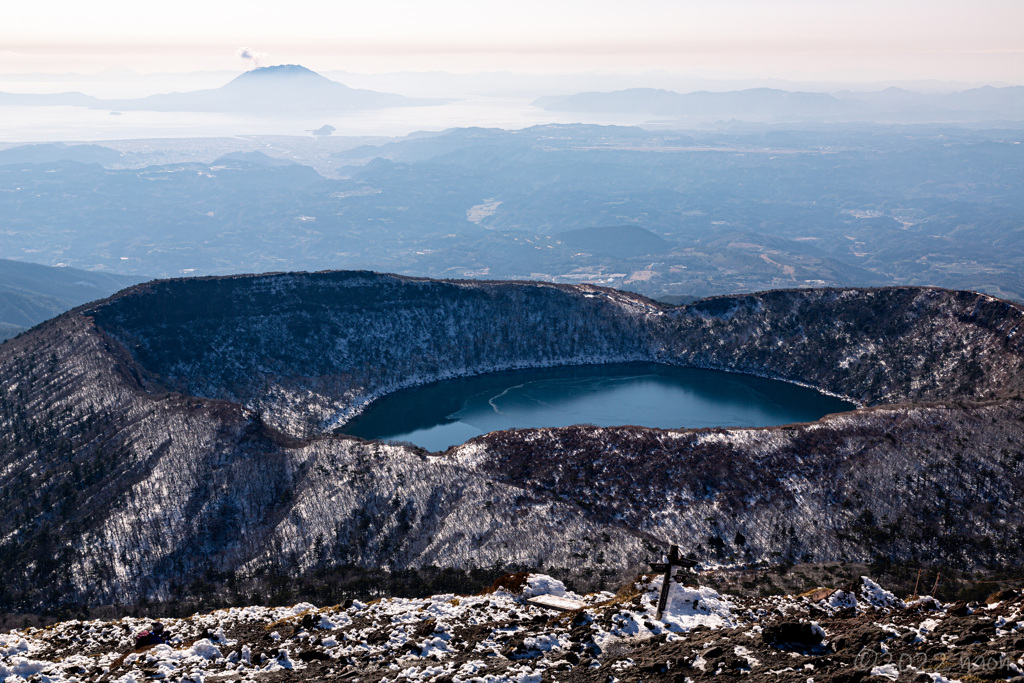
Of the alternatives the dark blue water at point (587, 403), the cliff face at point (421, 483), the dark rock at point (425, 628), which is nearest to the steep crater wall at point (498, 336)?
the cliff face at point (421, 483)

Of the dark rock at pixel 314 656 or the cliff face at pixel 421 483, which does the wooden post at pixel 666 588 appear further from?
the cliff face at pixel 421 483

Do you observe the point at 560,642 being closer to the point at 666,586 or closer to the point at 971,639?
the point at 666,586

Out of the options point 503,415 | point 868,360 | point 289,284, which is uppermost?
point 289,284

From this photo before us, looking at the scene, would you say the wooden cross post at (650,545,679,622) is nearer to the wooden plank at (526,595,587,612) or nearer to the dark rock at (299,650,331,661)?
the wooden plank at (526,595,587,612)

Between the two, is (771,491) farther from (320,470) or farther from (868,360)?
(868,360)

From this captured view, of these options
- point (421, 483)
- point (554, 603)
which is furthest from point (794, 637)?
point (421, 483)

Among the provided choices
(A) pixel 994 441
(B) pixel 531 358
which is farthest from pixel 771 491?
(B) pixel 531 358
